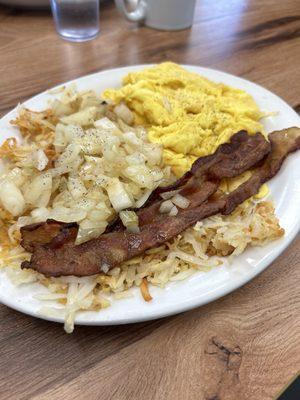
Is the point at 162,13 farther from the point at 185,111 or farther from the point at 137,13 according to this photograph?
the point at 185,111

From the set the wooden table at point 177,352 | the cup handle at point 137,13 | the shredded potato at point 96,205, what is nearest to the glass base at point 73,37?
the cup handle at point 137,13

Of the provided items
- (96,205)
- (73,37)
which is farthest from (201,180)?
(73,37)

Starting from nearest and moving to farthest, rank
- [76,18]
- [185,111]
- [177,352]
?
1. [177,352]
2. [185,111]
3. [76,18]

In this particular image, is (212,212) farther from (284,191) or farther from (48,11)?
(48,11)

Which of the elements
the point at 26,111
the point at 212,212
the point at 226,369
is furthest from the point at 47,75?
the point at 226,369

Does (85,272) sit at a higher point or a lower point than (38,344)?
higher

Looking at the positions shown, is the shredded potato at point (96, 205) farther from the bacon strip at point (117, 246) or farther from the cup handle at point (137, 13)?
the cup handle at point (137, 13)

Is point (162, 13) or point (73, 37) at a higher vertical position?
point (162, 13)
